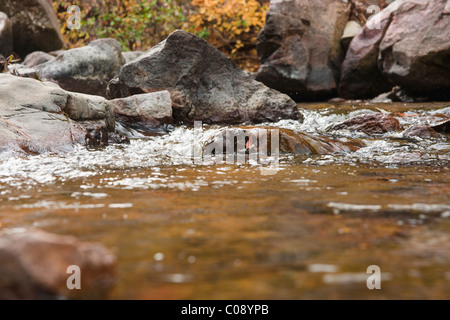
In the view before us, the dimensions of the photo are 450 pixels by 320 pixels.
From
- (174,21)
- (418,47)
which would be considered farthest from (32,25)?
(418,47)

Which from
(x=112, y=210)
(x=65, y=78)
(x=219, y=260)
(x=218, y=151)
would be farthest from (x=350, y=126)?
(x=65, y=78)

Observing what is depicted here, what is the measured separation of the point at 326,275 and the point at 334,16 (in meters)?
11.1

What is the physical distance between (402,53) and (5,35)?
8911mm

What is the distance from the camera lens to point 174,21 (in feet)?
54.8

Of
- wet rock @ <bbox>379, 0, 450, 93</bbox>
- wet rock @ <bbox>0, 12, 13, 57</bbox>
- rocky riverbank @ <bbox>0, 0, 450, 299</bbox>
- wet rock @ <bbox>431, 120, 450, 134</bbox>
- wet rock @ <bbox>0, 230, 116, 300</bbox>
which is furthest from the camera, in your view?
wet rock @ <bbox>0, 12, 13, 57</bbox>

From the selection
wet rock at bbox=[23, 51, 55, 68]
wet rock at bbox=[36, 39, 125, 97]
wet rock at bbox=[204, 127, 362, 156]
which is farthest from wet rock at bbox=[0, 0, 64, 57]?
wet rock at bbox=[204, 127, 362, 156]

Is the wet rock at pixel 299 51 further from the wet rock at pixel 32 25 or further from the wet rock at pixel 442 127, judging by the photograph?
the wet rock at pixel 32 25

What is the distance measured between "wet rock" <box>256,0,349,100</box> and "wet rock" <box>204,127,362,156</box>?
6300 mm

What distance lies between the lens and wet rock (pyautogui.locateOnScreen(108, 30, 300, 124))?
25.0ft

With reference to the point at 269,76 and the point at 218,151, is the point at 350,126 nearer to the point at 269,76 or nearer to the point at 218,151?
the point at 218,151

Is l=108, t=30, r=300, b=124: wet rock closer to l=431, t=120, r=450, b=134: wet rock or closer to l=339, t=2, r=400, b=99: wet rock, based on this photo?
l=431, t=120, r=450, b=134: wet rock

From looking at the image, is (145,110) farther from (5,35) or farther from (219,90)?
(5,35)

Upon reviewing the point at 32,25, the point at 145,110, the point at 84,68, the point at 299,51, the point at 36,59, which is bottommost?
the point at 145,110
